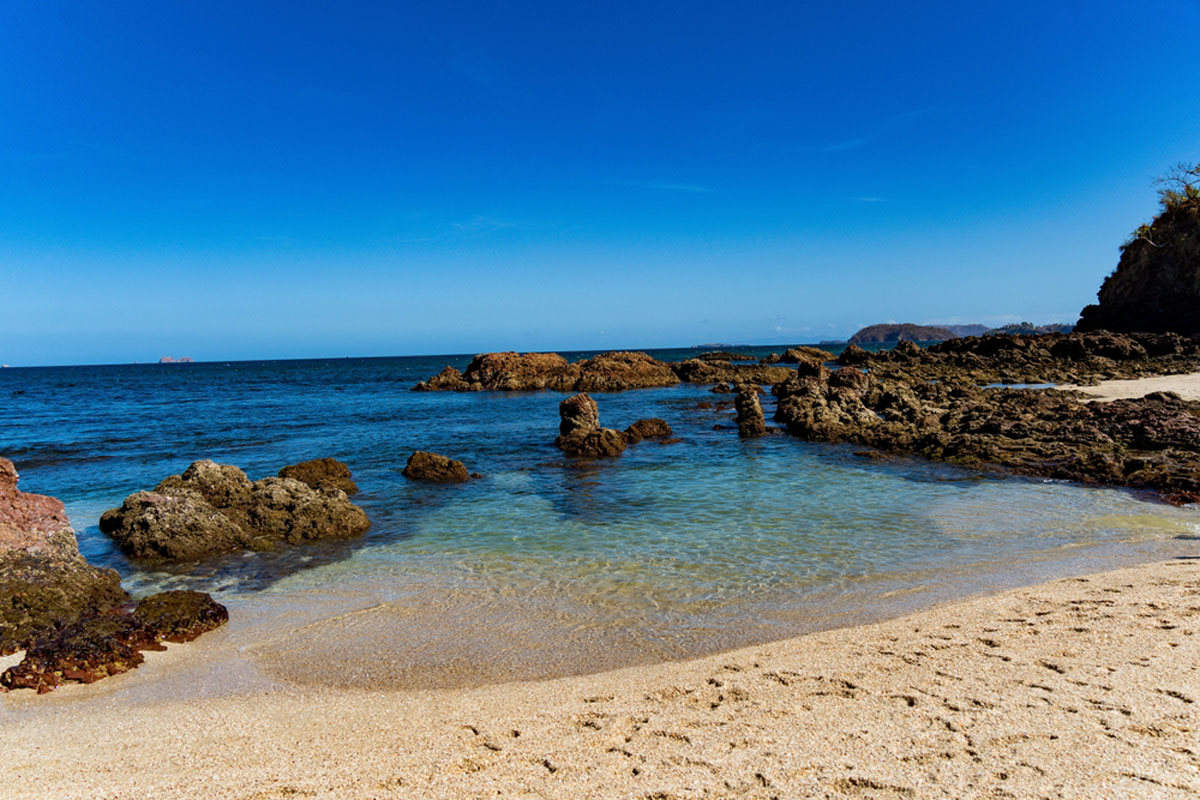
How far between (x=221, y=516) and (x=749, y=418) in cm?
1563

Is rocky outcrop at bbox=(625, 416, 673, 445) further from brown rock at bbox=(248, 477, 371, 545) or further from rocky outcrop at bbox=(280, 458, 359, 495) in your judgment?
brown rock at bbox=(248, 477, 371, 545)

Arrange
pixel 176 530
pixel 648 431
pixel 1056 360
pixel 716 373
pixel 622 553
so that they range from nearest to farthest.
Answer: pixel 622 553 < pixel 176 530 < pixel 648 431 < pixel 1056 360 < pixel 716 373

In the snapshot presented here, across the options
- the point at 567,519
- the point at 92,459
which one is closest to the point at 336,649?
the point at 567,519

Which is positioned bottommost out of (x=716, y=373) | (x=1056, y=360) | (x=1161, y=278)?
(x=716, y=373)

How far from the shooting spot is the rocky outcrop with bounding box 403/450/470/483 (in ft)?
49.8

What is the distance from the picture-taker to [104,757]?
4.43m

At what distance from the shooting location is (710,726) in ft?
14.9

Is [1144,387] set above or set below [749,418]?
above

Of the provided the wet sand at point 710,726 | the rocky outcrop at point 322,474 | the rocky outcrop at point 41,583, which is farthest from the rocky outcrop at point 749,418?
the rocky outcrop at point 41,583

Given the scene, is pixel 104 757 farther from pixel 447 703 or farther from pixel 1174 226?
pixel 1174 226

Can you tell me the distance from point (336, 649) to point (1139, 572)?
29.8ft

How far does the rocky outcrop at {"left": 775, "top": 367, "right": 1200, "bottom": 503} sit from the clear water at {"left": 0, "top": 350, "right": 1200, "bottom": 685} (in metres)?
1.26

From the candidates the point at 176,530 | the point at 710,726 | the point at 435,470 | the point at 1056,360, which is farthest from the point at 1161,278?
the point at 176,530

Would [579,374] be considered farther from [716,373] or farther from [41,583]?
[41,583]
